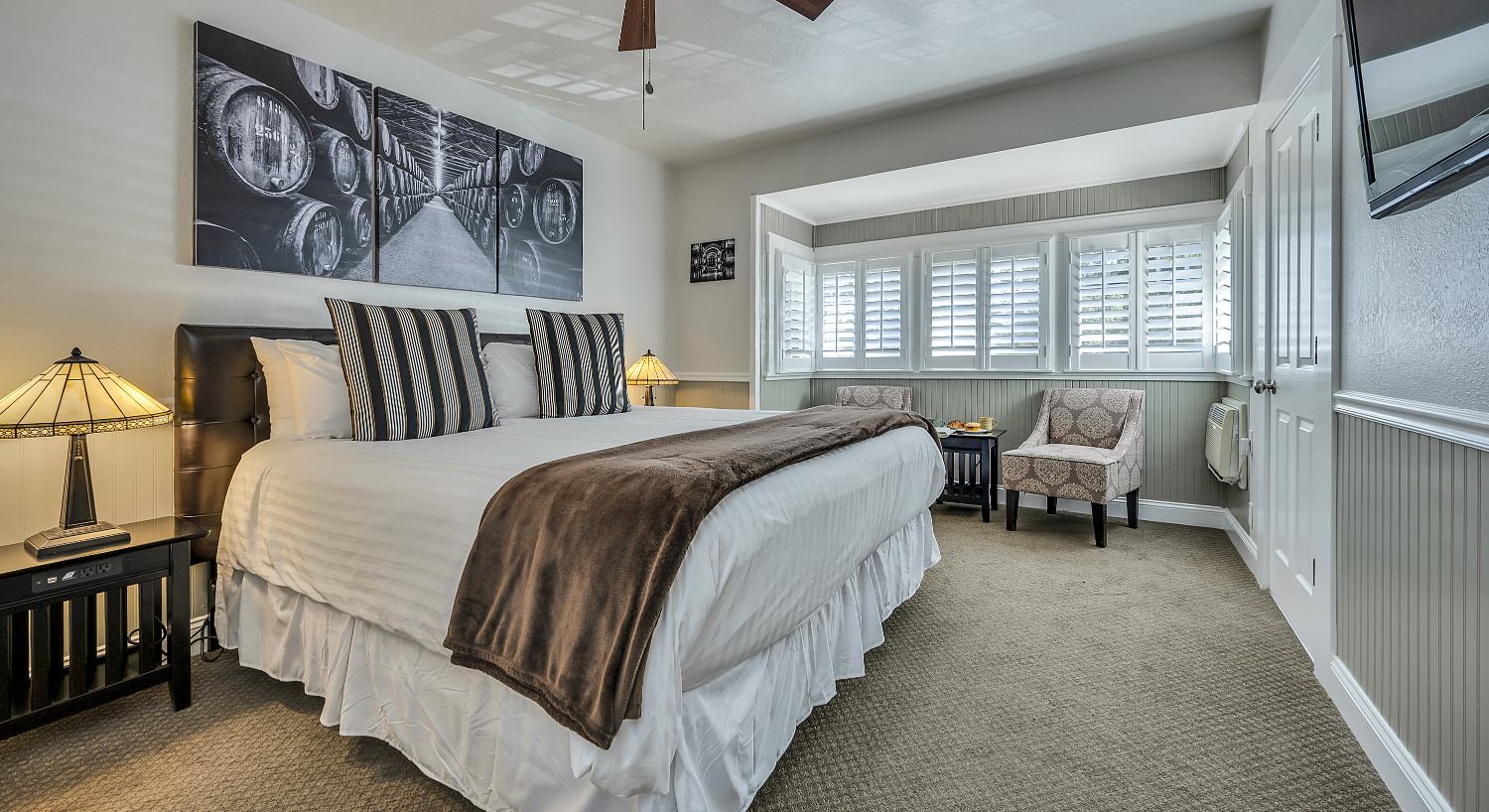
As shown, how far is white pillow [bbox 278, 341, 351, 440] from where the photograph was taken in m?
2.32

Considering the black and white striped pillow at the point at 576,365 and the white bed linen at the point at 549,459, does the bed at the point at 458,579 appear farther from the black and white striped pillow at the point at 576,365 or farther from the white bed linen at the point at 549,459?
the black and white striped pillow at the point at 576,365

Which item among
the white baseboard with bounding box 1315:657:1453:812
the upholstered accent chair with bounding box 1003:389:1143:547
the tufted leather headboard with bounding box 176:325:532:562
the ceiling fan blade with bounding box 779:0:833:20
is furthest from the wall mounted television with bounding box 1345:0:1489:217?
the tufted leather headboard with bounding box 176:325:532:562

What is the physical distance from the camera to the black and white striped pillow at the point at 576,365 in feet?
10.3

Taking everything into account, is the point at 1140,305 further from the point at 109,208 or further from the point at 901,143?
the point at 109,208

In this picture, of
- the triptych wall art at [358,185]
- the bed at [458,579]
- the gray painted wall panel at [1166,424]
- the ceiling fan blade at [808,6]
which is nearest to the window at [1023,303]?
the gray painted wall panel at [1166,424]

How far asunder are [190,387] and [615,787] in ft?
7.10

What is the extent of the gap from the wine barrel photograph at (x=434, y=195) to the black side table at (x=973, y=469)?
301cm

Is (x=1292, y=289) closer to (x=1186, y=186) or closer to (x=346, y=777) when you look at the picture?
(x=1186, y=186)

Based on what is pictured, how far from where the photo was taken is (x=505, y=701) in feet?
4.64

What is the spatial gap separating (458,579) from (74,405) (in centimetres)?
128

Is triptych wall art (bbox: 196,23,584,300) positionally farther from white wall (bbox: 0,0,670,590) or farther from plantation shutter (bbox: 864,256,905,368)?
plantation shutter (bbox: 864,256,905,368)

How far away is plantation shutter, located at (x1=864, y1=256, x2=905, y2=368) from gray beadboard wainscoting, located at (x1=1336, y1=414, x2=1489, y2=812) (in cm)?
328

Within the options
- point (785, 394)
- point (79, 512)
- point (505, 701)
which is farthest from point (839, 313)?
point (79, 512)

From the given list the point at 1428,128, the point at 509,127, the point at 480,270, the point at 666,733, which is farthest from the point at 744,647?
the point at 509,127
